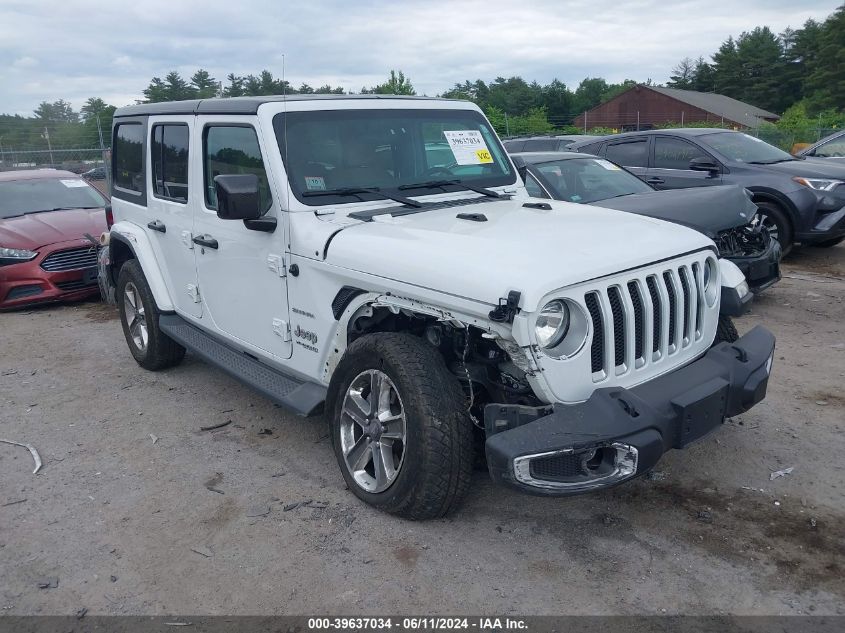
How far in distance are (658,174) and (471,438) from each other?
720 cm

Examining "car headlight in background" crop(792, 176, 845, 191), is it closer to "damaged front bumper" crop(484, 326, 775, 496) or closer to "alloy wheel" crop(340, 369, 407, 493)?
"damaged front bumper" crop(484, 326, 775, 496)

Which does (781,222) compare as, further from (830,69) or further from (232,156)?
(830,69)

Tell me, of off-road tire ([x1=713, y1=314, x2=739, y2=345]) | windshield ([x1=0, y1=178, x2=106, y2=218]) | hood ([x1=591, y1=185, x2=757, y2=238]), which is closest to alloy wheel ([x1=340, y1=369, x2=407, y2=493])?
off-road tire ([x1=713, y1=314, x2=739, y2=345])

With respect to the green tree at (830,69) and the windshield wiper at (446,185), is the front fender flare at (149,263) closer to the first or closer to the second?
the windshield wiper at (446,185)

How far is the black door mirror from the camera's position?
8.59m

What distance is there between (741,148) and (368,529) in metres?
8.22

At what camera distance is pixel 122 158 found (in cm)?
585

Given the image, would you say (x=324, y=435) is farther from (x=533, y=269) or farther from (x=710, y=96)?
(x=710, y=96)

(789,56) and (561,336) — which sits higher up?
(789,56)

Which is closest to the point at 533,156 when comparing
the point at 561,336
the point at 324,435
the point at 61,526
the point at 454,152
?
the point at 454,152

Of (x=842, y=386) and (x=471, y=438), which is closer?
(x=471, y=438)

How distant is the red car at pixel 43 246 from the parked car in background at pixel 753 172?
6.70 meters

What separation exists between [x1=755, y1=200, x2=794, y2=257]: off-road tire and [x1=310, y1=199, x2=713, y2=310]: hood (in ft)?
18.8

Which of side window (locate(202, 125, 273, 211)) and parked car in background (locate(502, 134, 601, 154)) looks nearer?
side window (locate(202, 125, 273, 211))
